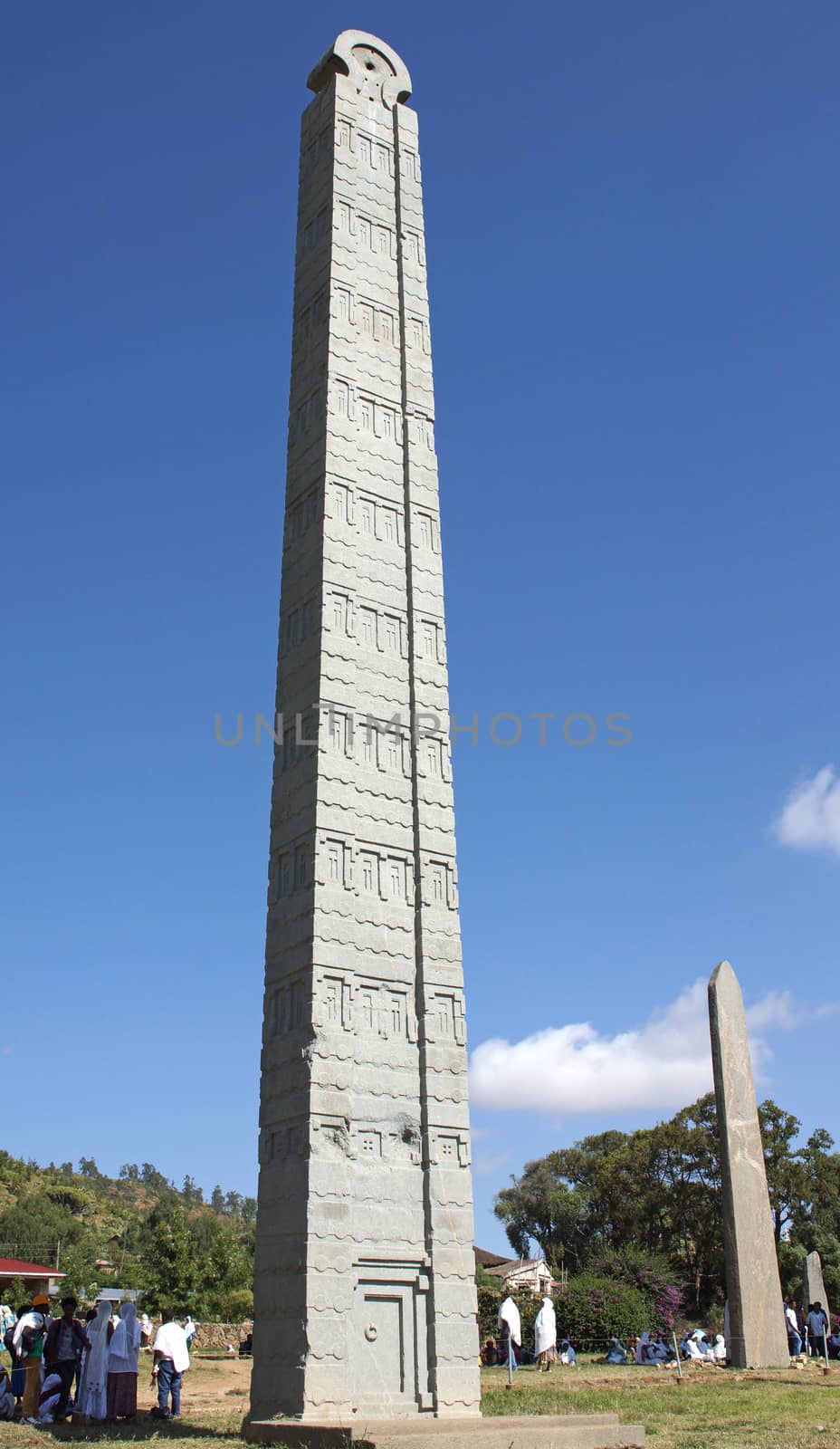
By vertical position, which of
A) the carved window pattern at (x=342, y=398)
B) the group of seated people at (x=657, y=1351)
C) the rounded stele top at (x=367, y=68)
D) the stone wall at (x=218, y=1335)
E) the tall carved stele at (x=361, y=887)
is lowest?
the stone wall at (x=218, y=1335)

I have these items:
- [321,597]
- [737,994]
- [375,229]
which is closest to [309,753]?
[321,597]

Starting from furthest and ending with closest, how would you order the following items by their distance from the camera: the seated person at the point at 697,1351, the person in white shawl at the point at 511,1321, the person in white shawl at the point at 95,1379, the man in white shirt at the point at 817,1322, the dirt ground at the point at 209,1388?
the man in white shirt at the point at 817,1322
the seated person at the point at 697,1351
the person in white shawl at the point at 511,1321
the dirt ground at the point at 209,1388
the person in white shawl at the point at 95,1379

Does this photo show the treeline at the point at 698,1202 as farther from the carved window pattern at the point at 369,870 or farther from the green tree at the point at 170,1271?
the carved window pattern at the point at 369,870

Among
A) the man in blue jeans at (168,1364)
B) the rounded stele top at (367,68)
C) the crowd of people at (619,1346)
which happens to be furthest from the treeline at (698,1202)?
the rounded stele top at (367,68)

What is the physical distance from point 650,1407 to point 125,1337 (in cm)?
588

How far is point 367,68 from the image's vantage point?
18.5 m

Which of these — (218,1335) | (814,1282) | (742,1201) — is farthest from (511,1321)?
(218,1335)

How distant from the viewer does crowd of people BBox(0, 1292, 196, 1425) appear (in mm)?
13375

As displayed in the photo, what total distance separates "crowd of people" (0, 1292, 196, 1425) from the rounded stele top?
17052 millimetres

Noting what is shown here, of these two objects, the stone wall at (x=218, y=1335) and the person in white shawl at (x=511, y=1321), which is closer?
the person in white shawl at (x=511, y=1321)

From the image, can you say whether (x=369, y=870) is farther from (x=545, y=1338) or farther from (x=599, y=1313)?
(x=599, y=1313)

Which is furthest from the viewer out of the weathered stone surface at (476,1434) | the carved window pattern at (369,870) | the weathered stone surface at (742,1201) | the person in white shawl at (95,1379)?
the weathered stone surface at (742,1201)

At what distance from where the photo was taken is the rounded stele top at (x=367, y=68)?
59.6 feet

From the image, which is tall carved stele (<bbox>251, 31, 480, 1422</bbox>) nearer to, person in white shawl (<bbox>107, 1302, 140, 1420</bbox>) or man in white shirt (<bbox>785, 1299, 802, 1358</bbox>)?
person in white shawl (<bbox>107, 1302, 140, 1420</bbox>)
